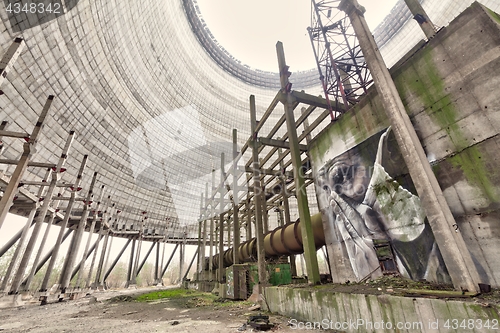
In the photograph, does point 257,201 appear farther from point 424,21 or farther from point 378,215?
point 424,21

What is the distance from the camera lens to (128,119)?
25031 mm

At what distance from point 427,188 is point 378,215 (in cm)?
141

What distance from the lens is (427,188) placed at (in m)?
3.96

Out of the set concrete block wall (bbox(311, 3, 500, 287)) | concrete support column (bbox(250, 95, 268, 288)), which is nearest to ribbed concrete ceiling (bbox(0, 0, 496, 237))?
concrete support column (bbox(250, 95, 268, 288))

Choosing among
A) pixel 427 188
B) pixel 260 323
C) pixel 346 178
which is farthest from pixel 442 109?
pixel 260 323

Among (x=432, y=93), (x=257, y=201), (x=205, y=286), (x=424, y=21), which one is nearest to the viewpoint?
(x=432, y=93)

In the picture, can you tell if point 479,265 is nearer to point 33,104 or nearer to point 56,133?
point 33,104

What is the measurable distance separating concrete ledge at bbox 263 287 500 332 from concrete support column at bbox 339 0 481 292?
94 centimetres

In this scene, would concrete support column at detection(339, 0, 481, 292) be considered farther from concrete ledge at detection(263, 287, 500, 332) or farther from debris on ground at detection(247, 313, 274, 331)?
debris on ground at detection(247, 313, 274, 331)

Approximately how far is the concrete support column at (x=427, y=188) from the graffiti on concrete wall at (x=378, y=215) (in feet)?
1.51

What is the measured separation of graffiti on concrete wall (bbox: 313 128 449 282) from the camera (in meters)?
4.30

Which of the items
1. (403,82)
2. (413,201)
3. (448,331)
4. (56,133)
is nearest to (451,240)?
(413,201)

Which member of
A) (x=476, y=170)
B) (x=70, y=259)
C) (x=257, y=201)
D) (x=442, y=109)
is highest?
(x=257, y=201)

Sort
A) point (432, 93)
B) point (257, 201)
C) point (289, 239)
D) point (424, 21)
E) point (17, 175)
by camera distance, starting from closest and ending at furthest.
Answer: point (432, 93) < point (424, 21) < point (289, 239) < point (17, 175) < point (257, 201)
